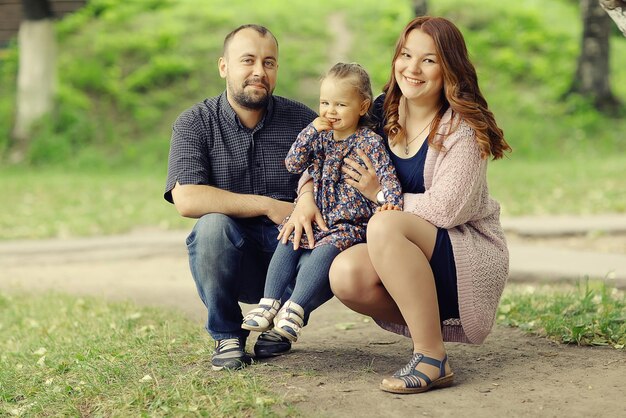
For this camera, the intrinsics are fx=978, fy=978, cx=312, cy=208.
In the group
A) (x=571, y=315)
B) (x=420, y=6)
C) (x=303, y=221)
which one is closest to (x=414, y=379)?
(x=303, y=221)

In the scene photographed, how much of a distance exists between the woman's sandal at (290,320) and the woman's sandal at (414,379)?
411 millimetres

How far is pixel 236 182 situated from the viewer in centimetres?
458

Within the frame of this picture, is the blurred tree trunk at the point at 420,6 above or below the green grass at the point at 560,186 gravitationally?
above

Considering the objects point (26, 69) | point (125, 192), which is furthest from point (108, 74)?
point (125, 192)

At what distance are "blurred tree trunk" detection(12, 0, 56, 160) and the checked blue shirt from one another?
10988 millimetres

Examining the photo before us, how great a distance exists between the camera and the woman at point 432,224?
390 cm

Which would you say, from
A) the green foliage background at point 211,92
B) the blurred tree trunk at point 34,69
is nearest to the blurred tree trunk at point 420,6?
the green foliage background at point 211,92

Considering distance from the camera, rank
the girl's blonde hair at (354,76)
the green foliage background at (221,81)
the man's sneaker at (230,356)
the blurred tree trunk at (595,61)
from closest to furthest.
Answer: the girl's blonde hair at (354,76) → the man's sneaker at (230,356) → the green foliage background at (221,81) → the blurred tree trunk at (595,61)

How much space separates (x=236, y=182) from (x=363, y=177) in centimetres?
72

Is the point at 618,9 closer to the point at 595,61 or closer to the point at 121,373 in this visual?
the point at 121,373

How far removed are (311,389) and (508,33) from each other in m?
15.5

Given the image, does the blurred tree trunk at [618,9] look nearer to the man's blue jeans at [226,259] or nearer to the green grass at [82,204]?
the man's blue jeans at [226,259]

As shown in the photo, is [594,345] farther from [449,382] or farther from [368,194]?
[368,194]

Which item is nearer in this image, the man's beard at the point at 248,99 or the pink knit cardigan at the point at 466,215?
the pink knit cardigan at the point at 466,215
